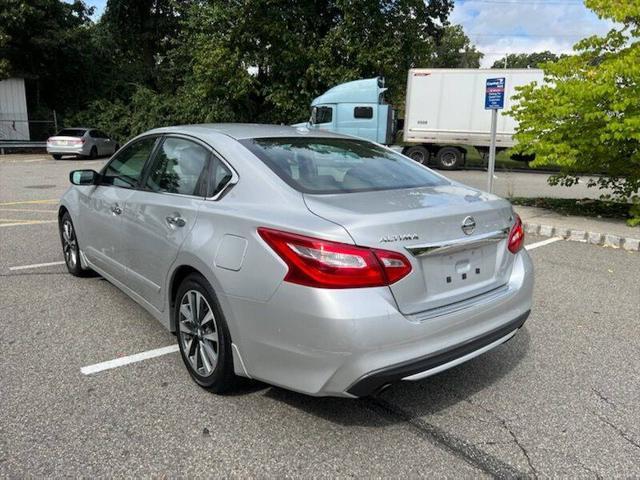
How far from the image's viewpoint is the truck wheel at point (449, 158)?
2064cm

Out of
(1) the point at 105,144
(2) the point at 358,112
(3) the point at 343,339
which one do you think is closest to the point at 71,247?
(3) the point at 343,339

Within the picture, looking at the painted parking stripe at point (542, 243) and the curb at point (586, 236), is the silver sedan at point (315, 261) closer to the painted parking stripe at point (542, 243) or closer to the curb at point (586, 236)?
the painted parking stripe at point (542, 243)

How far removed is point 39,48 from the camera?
2708cm

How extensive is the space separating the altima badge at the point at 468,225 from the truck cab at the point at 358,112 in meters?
16.6

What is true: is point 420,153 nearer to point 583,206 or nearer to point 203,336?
point 583,206

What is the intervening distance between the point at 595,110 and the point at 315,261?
281 inches

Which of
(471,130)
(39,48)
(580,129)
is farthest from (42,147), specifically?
(580,129)

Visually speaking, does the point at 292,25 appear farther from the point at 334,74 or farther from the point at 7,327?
the point at 7,327

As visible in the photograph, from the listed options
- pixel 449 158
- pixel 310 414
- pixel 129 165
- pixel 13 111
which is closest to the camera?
pixel 310 414

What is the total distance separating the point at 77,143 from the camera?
2294 cm

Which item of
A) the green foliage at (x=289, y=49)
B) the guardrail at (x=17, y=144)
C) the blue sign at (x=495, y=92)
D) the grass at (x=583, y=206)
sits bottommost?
the grass at (x=583, y=206)

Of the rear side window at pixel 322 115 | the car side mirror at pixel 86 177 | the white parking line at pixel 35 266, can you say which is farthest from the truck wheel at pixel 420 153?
the car side mirror at pixel 86 177

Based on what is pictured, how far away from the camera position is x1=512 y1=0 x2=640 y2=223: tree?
7.74m

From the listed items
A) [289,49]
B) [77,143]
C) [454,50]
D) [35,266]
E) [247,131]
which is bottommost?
[35,266]
